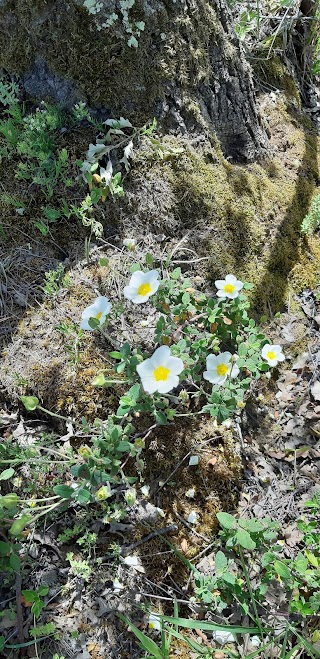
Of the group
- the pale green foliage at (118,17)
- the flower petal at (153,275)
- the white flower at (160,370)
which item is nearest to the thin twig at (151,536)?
the white flower at (160,370)

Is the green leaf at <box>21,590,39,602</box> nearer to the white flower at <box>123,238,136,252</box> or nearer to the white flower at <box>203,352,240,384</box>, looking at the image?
the white flower at <box>203,352,240,384</box>

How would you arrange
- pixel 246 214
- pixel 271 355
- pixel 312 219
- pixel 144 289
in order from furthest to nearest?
1. pixel 312 219
2. pixel 246 214
3. pixel 271 355
4. pixel 144 289

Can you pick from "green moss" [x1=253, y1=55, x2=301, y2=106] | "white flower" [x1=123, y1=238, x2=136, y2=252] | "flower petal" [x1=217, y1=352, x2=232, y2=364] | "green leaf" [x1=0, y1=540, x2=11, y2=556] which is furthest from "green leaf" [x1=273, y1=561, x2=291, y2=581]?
"green moss" [x1=253, y1=55, x2=301, y2=106]

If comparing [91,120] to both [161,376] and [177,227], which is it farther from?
[161,376]

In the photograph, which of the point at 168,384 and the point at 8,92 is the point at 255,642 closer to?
the point at 168,384

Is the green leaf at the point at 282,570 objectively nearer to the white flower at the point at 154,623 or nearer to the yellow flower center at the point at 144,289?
the white flower at the point at 154,623

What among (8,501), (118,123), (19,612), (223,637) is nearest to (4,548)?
(8,501)
